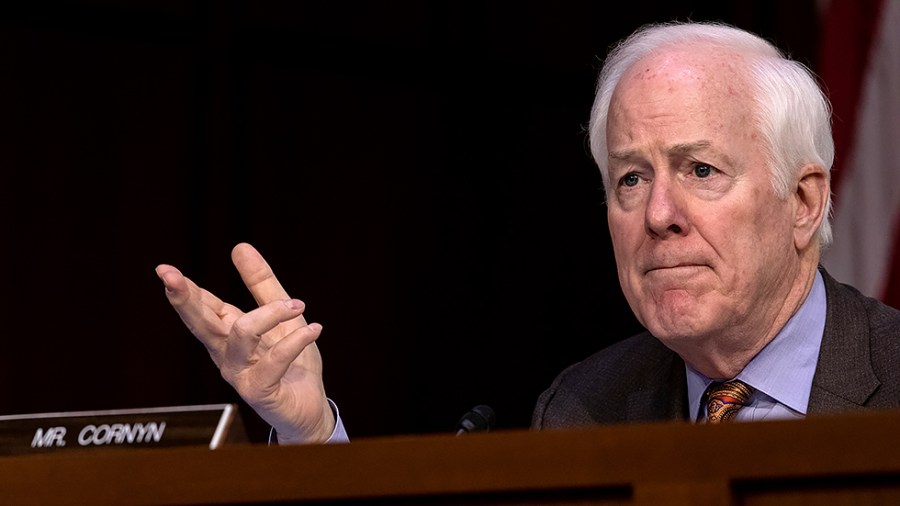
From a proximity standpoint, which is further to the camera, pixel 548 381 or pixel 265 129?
pixel 548 381

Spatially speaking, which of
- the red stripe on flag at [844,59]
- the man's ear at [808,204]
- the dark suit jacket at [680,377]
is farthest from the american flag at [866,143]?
the man's ear at [808,204]

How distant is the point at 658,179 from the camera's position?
1.88 meters

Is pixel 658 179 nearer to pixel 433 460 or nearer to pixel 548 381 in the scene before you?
pixel 433 460

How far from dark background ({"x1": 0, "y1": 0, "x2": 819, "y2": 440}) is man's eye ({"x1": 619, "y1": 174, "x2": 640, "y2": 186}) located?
1588mm

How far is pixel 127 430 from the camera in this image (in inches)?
63.5

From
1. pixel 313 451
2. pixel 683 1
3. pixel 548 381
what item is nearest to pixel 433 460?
pixel 313 451

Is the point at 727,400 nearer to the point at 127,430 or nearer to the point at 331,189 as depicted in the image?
the point at 127,430

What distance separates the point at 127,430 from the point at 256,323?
207mm

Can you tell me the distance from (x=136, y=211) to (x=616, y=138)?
1672 millimetres

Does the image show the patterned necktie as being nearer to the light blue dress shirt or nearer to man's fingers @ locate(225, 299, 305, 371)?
the light blue dress shirt

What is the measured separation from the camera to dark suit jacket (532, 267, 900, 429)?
1781 mm

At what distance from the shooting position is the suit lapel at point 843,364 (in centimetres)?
177

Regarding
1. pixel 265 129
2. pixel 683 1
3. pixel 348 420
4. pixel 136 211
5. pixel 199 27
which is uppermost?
pixel 683 1

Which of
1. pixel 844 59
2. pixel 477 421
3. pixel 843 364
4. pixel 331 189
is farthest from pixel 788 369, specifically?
pixel 331 189
